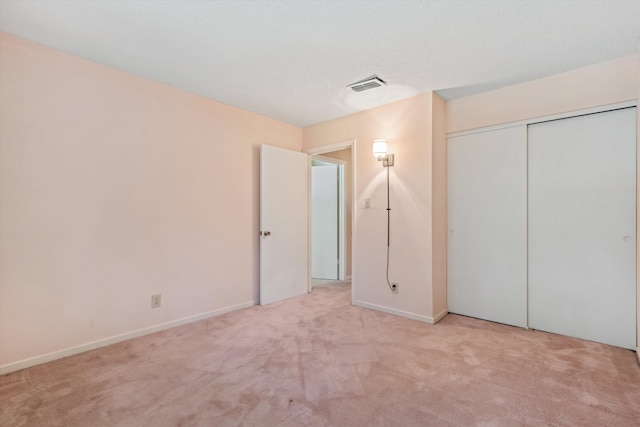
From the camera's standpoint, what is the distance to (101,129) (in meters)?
2.48

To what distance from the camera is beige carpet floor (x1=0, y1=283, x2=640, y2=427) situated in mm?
1625

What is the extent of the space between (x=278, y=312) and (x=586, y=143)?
3.32 metres

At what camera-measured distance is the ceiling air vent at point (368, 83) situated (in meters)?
2.70

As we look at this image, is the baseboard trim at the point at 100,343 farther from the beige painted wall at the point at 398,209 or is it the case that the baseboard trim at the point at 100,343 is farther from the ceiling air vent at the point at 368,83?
the ceiling air vent at the point at 368,83

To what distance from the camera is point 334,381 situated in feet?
6.42

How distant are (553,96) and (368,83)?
1.64 m

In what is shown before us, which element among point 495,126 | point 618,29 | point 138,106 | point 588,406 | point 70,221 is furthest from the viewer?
point 495,126

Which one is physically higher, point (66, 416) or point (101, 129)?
point (101, 129)

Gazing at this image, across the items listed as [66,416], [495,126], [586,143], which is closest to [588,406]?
[586,143]

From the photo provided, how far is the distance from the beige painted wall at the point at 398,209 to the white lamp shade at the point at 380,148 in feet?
0.44

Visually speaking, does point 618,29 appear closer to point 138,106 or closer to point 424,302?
point 424,302

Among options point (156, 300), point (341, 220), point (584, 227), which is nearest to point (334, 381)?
point (156, 300)

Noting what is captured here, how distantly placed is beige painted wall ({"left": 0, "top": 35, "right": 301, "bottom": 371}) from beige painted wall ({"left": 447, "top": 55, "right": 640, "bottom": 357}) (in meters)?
2.56

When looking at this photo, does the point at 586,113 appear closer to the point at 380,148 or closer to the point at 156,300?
the point at 380,148
